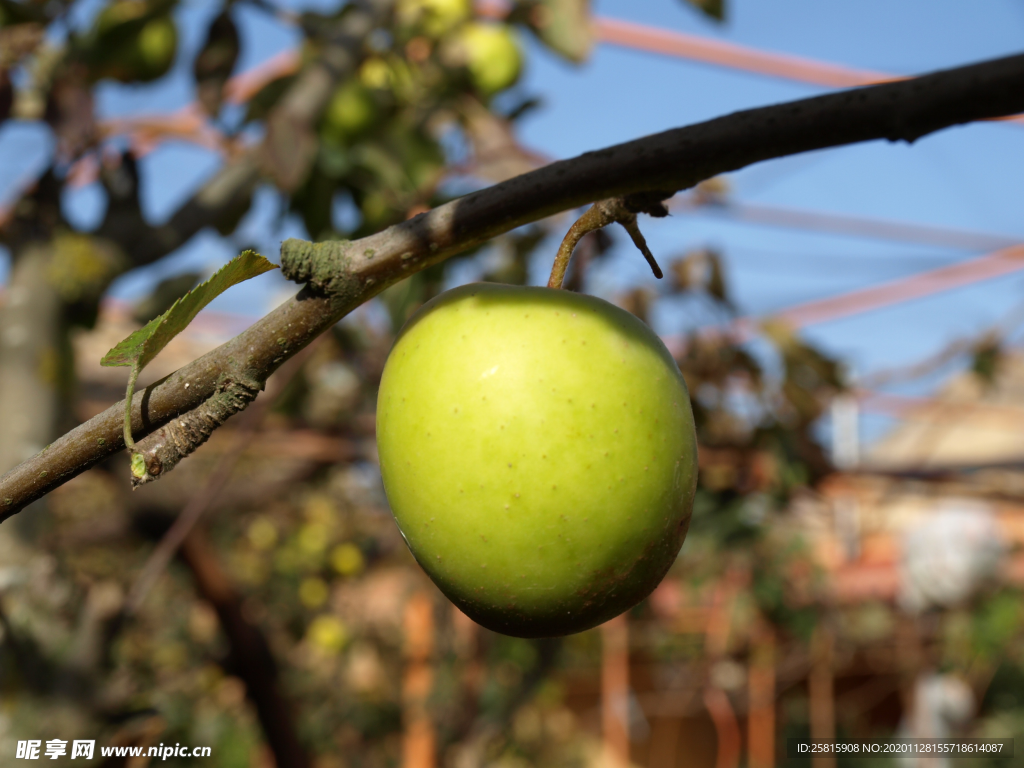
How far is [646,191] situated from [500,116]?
115 centimetres

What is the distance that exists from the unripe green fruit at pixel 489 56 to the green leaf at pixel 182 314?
1221 mm

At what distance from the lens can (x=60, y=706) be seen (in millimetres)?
1069

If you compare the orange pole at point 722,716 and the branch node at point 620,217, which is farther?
the orange pole at point 722,716

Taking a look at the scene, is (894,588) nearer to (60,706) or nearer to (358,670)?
(358,670)

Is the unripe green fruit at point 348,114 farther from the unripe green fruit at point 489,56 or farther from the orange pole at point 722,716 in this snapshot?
the orange pole at point 722,716

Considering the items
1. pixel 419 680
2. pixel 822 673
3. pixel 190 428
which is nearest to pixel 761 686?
pixel 822 673

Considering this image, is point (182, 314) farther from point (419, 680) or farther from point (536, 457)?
point (419, 680)

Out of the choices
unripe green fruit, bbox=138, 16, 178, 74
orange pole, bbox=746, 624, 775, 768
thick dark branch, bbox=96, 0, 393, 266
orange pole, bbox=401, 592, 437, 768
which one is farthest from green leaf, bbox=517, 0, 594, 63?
orange pole, bbox=746, 624, 775, 768

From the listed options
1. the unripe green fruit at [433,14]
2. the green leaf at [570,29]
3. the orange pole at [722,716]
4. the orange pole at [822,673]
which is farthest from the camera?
the orange pole at [822,673]

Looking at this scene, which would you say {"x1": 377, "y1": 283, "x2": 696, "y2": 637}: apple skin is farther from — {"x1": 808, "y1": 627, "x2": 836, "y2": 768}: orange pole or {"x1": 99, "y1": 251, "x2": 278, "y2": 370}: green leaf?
{"x1": 808, "y1": 627, "x2": 836, "y2": 768}: orange pole

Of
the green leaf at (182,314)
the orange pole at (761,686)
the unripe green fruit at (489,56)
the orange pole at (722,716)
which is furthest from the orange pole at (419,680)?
the green leaf at (182,314)

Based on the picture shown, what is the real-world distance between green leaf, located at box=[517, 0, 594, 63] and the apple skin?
0.85 metres

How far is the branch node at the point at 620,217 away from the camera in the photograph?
35 centimetres

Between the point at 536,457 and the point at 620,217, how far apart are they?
0.41 ft
